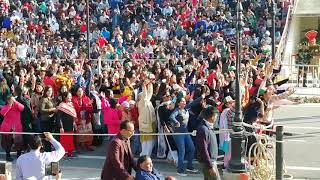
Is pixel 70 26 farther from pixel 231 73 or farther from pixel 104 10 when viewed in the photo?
pixel 231 73

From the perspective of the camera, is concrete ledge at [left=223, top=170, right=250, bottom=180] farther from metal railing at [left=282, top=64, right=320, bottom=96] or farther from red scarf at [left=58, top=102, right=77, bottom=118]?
metal railing at [left=282, top=64, right=320, bottom=96]

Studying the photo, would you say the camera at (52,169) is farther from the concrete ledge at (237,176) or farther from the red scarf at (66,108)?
the red scarf at (66,108)

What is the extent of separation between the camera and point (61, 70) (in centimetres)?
1778

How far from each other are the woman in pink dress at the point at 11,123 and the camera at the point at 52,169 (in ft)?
15.4

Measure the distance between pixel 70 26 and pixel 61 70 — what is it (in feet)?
48.4

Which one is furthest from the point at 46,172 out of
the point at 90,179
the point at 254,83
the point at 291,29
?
the point at 291,29

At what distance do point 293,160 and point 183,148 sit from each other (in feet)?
8.04

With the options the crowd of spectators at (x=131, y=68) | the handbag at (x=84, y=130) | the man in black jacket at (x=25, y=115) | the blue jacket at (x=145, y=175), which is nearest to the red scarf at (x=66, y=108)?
the crowd of spectators at (x=131, y=68)

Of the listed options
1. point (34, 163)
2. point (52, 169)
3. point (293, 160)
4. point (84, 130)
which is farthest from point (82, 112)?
point (52, 169)

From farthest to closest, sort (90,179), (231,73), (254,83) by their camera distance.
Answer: (231,73)
(254,83)
(90,179)

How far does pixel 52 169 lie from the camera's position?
370 inches

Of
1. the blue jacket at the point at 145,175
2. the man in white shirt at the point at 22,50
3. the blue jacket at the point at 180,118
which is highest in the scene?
the man in white shirt at the point at 22,50

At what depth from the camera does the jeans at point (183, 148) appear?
13.2 m

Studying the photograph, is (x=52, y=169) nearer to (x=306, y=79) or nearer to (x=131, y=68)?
Answer: (x=131, y=68)
